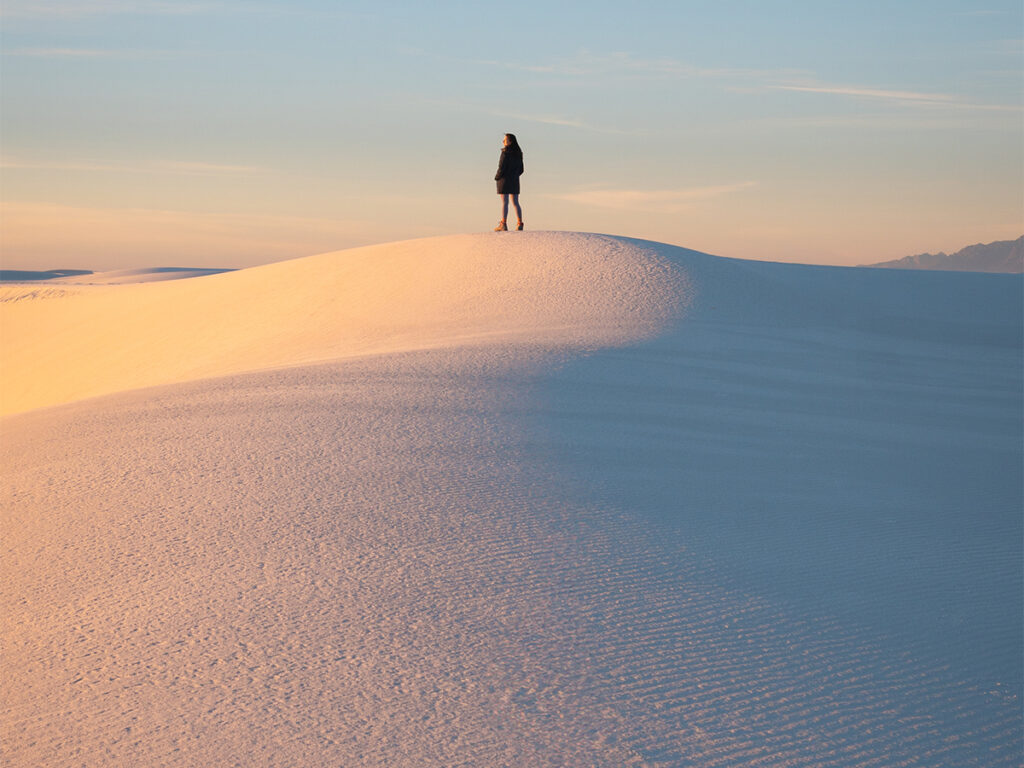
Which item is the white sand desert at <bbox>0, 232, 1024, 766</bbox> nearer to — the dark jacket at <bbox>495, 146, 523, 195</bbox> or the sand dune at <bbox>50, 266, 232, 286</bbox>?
the dark jacket at <bbox>495, 146, 523, 195</bbox>

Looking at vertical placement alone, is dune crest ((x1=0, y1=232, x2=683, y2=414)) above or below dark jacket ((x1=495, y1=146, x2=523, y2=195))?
below

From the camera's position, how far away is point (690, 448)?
552 centimetres

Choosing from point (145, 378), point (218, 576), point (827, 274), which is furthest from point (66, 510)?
point (827, 274)

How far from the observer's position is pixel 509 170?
40.3 feet

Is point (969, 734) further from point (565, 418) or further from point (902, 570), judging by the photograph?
point (565, 418)

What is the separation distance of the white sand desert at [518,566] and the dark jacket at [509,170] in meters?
4.49

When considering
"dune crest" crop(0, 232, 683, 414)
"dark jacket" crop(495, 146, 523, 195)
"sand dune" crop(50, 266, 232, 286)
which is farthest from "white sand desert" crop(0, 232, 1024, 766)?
"sand dune" crop(50, 266, 232, 286)

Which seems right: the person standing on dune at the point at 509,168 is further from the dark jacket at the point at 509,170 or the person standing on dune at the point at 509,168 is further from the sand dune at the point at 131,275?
the sand dune at the point at 131,275

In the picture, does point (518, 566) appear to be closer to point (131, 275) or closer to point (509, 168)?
point (509, 168)

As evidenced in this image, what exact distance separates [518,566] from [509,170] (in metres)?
9.41

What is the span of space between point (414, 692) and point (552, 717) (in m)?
0.43

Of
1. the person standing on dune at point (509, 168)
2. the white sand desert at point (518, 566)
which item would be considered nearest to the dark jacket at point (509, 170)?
the person standing on dune at point (509, 168)

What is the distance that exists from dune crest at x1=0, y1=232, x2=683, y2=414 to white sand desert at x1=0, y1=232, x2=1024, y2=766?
1843 millimetres

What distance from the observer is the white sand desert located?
2.64 metres
